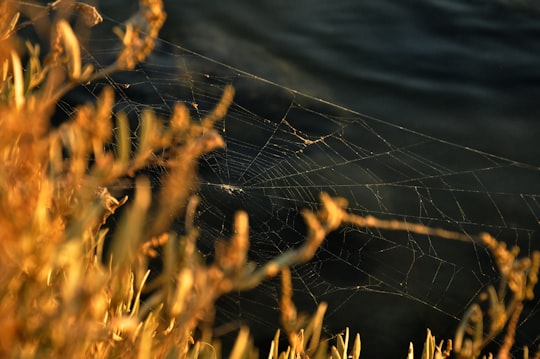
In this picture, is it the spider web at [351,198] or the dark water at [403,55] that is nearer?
the spider web at [351,198]

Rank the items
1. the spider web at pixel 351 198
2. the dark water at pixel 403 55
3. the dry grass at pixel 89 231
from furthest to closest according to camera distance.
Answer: the dark water at pixel 403 55, the spider web at pixel 351 198, the dry grass at pixel 89 231

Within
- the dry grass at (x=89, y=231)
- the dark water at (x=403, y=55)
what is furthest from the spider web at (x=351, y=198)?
the dry grass at (x=89, y=231)

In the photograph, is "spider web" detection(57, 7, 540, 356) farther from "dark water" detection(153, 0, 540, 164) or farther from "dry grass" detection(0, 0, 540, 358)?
"dry grass" detection(0, 0, 540, 358)

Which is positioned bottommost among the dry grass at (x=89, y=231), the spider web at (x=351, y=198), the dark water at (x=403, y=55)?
the spider web at (x=351, y=198)

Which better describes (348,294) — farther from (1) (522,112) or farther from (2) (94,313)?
(2) (94,313)

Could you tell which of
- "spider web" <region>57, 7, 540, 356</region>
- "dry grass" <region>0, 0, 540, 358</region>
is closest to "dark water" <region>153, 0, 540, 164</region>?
"spider web" <region>57, 7, 540, 356</region>

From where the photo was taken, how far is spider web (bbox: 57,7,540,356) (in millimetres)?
2975

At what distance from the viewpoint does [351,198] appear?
316 cm

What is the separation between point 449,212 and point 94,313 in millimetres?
2267

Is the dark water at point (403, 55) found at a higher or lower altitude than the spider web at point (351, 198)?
higher

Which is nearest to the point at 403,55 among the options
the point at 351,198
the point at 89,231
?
the point at 351,198

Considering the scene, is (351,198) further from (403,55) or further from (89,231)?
(89,231)

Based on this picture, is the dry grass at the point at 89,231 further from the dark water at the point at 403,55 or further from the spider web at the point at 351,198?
the dark water at the point at 403,55

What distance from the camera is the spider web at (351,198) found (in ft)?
9.76
